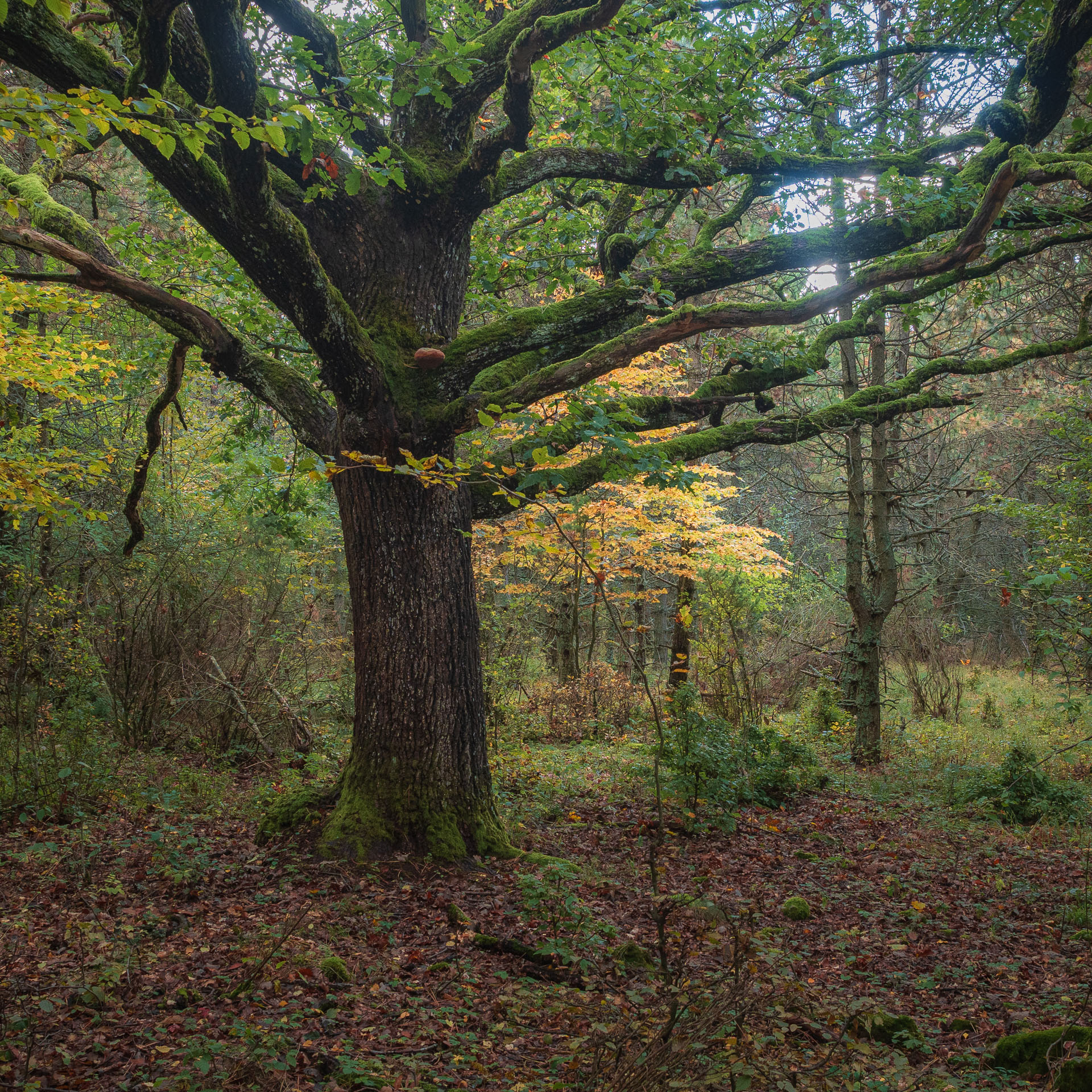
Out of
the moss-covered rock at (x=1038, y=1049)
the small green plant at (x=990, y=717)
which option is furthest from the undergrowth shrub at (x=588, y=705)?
the moss-covered rock at (x=1038, y=1049)

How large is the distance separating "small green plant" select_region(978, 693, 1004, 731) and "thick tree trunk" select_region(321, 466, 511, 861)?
10053 mm

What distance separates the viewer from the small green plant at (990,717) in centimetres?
1187

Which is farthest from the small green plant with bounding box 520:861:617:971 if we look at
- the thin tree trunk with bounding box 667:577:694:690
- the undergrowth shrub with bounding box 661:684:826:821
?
the thin tree trunk with bounding box 667:577:694:690

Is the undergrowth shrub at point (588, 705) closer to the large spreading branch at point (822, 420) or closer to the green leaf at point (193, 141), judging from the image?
the large spreading branch at point (822, 420)

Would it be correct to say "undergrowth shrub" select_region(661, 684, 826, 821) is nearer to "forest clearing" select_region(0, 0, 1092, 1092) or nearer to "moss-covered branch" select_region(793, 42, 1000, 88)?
"forest clearing" select_region(0, 0, 1092, 1092)

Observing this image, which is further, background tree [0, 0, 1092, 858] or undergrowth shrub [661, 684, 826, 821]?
undergrowth shrub [661, 684, 826, 821]

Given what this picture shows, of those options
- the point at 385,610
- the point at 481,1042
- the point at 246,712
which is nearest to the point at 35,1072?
the point at 481,1042

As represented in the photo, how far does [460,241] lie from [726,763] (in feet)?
18.1

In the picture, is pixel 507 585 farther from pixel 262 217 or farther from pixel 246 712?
pixel 262 217

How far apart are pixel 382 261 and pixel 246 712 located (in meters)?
5.63

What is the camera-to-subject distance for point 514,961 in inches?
163

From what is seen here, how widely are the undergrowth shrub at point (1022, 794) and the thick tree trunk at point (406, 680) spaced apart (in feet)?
19.0

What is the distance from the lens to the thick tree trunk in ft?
16.9

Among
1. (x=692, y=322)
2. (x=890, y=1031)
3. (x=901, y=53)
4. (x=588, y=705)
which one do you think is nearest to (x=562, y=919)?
(x=890, y=1031)
